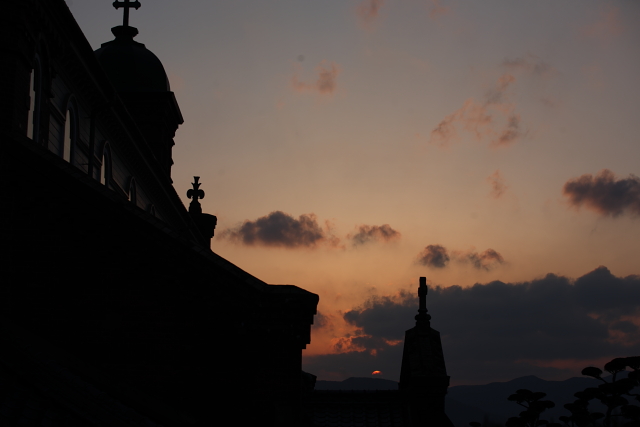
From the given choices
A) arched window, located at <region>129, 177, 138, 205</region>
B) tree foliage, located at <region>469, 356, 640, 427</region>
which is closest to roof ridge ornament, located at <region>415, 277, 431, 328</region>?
arched window, located at <region>129, 177, 138, 205</region>

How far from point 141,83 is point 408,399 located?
17070 millimetres

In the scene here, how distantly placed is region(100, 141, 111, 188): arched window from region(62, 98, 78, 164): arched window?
105 inches

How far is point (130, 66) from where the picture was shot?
3017 centimetres

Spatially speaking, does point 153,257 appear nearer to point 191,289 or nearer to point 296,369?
point 191,289

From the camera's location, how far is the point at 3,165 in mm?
10320

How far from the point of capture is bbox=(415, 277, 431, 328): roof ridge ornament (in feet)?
84.9

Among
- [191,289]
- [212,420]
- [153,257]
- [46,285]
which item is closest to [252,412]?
[212,420]

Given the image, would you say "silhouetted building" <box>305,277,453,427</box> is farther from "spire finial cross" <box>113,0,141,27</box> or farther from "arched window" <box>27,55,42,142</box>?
"spire finial cross" <box>113,0,141,27</box>

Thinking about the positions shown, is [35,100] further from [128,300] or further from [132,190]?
[132,190]

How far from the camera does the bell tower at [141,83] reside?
29812 millimetres

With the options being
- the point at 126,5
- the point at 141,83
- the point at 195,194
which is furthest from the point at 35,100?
the point at 195,194

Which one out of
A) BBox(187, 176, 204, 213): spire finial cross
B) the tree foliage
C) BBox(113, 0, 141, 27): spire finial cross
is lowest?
the tree foliage

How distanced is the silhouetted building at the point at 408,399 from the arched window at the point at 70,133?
1141 centimetres

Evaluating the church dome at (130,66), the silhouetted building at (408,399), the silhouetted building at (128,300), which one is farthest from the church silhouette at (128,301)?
the church dome at (130,66)
